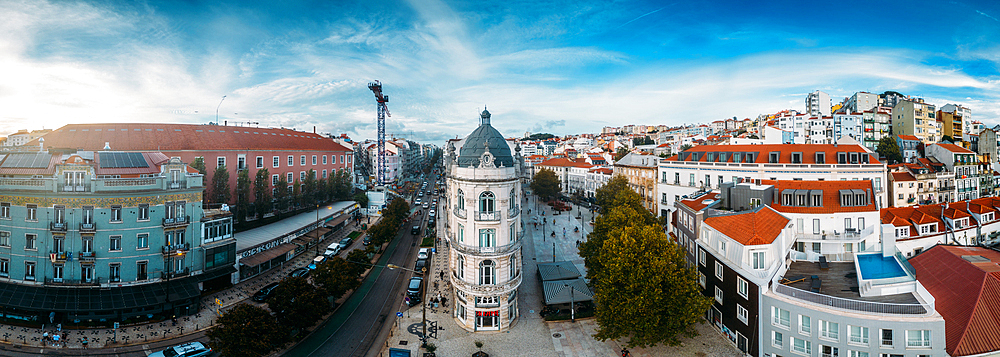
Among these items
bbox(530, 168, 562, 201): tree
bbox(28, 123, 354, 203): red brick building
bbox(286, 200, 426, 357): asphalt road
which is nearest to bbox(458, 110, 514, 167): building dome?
bbox(286, 200, 426, 357): asphalt road

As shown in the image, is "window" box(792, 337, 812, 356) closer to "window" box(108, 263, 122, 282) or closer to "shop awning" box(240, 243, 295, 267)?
"shop awning" box(240, 243, 295, 267)

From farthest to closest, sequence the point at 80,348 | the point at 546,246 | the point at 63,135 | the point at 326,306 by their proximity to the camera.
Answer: the point at 546,246, the point at 63,135, the point at 326,306, the point at 80,348

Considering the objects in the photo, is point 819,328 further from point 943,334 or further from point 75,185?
point 75,185

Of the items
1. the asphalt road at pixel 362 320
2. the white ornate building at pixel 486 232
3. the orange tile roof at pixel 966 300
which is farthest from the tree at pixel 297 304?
the orange tile roof at pixel 966 300

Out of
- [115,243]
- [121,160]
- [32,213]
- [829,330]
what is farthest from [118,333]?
[829,330]

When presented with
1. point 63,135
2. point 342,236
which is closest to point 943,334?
point 342,236

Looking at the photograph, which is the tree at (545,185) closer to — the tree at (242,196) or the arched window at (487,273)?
the tree at (242,196)
